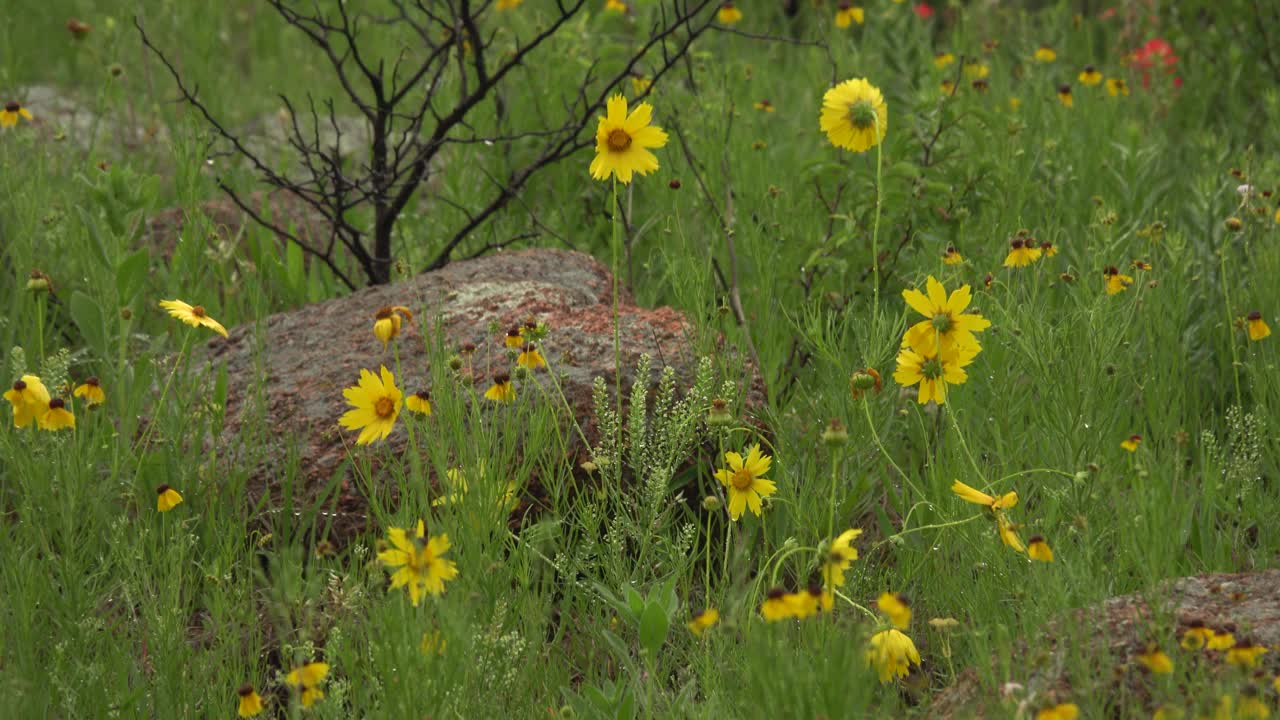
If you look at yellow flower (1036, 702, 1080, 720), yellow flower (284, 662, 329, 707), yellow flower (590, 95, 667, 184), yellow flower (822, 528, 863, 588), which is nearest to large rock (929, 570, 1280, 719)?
yellow flower (1036, 702, 1080, 720)

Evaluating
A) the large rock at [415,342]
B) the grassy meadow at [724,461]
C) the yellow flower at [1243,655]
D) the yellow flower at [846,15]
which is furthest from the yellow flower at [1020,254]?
the yellow flower at [846,15]

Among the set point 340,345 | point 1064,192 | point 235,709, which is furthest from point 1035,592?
point 1064,192

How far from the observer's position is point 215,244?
3.72m

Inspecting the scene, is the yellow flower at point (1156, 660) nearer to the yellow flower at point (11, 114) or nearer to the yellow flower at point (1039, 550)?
the yellow flower at point (1039, 550)

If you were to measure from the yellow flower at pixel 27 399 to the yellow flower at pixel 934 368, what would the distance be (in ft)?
5.29

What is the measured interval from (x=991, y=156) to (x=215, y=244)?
231cm

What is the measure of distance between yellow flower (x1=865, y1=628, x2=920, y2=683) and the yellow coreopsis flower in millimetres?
964

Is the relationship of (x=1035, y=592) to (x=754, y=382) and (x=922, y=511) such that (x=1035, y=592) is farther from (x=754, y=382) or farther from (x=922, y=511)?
(x=754, y=382)

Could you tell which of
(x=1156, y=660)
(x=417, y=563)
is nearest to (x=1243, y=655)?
(x=1156, y=660)

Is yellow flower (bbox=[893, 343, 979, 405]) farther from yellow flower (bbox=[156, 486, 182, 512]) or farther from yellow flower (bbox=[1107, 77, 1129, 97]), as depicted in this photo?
yellow flower (bbox=[1107, 77, 1129, 97])

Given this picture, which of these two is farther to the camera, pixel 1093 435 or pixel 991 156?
pixel 991 156

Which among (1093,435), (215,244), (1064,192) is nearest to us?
(1093,435)

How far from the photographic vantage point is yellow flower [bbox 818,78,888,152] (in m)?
2.66

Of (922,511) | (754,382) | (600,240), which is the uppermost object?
(600,240)
